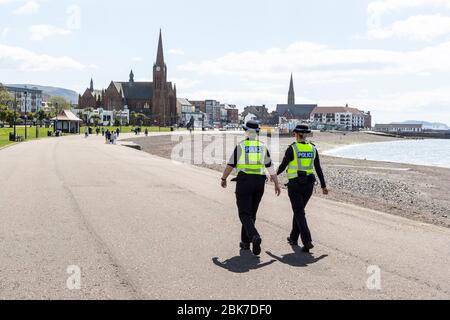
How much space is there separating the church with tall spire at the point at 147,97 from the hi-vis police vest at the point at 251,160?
510ft

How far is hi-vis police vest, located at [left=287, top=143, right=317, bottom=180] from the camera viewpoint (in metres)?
7.74

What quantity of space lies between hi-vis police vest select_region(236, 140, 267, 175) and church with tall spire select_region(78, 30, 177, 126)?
155 metres

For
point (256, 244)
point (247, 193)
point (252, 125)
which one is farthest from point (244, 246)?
point (252, 125)

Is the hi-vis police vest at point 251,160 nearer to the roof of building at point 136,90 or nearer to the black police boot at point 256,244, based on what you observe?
the black police boot at point 256,244

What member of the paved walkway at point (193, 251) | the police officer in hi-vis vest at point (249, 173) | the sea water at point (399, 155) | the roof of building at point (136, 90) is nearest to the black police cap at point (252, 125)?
the police officer in hi-vis vest at point (249, 173)

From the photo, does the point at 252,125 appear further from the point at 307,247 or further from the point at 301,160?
the point at 307,247

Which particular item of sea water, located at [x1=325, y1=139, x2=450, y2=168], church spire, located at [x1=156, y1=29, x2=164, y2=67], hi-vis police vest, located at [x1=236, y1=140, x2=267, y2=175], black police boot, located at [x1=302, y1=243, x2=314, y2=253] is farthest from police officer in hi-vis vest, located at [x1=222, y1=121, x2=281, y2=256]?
church spire, located at [x1=156, y1=29, x2=164, y2=67]

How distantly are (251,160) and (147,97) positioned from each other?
174m

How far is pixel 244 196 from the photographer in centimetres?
739

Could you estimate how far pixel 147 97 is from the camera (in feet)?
582

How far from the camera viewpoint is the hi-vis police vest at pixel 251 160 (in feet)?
24.3
